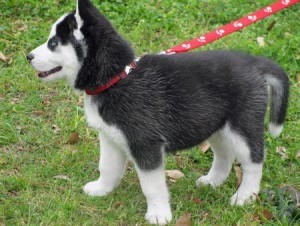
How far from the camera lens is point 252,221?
13.5 feet

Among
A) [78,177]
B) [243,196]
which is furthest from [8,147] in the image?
[243,196]

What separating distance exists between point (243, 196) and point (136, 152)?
3.00 feet

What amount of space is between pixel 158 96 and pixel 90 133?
4.59 feet

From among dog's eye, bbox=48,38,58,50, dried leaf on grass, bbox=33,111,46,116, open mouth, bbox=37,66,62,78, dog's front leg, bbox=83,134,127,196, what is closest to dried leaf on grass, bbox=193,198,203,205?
dog's front leg, bbox=83,134,127,196

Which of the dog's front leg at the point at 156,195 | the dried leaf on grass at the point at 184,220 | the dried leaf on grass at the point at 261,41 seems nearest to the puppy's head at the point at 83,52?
the dog's front leg at the point at 156,195

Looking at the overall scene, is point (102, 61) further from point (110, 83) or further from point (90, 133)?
point (90, 133)

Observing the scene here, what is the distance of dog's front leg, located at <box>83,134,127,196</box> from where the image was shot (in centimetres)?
425

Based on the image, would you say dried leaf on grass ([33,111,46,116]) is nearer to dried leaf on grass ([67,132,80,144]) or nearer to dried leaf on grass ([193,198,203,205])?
dried leaf on grass ([67,132,80,144])

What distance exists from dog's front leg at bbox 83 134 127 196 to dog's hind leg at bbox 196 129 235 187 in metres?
0.64

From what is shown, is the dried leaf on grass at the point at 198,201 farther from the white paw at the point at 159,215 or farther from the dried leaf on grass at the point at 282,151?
the dried leaf on grass at the point at 282,151

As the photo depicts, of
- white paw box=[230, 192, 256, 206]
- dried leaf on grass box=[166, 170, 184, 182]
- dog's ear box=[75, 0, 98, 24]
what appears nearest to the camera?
dog's ear box=[75, 0, 98, 24]

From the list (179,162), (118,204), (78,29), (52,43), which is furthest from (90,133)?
(78,29)

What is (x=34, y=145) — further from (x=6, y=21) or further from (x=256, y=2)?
(x=256, y=2)

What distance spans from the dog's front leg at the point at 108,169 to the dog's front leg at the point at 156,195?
1.22 feet
